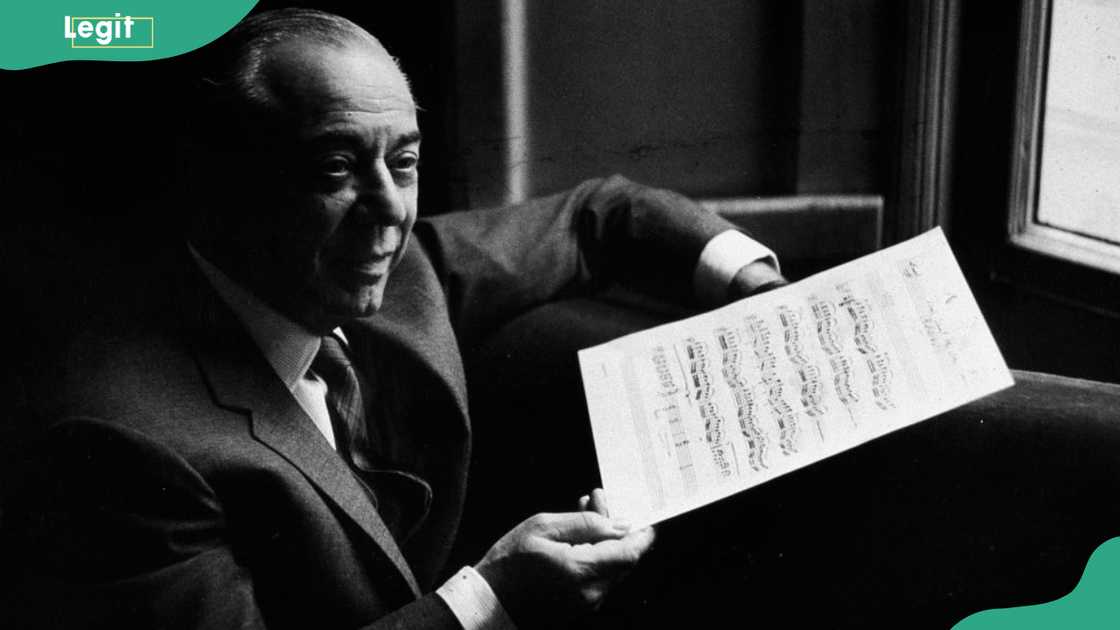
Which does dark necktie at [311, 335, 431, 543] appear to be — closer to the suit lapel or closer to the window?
the suit lapel

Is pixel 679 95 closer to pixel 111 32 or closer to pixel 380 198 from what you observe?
pixel 380 198

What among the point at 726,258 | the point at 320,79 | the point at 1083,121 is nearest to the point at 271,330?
the point at 320,79

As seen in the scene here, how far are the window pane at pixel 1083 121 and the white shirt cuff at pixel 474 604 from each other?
26.1 inches

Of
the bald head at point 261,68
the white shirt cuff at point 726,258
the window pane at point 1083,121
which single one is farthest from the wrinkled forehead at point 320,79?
the window pane at point 1083,121

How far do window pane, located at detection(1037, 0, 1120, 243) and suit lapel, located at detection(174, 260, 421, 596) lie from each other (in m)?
0.72

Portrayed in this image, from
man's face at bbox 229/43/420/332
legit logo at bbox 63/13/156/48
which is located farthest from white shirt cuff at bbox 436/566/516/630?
legit logo at bbox 63/13/156/48

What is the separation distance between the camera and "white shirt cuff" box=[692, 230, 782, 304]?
1207 millimetres

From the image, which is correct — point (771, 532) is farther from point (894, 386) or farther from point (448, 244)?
Result: point (448, 244)

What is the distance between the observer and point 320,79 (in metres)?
0.82

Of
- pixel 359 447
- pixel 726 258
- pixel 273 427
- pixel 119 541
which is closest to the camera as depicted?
pixel 119 541

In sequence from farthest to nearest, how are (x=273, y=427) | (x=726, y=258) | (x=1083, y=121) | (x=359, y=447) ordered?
(x=726, y=258) < (x=1083, y=121) < (x=359, y=447) < (x=273, y=427)

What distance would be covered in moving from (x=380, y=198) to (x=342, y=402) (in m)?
0.19

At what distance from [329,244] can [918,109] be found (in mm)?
650

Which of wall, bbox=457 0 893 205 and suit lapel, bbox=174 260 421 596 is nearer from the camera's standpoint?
suit lapel, bbox=174 260 421 596
